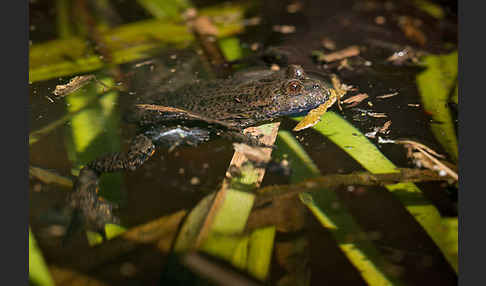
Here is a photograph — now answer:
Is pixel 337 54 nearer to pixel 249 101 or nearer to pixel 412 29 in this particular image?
pixel 412 29

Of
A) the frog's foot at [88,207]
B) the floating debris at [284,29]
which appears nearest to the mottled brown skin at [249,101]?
the frog's foot at [88,207]

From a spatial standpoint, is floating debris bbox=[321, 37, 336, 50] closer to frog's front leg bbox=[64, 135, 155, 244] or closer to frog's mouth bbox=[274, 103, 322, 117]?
frog's mouth bbox=[274, 103, 322, 117]

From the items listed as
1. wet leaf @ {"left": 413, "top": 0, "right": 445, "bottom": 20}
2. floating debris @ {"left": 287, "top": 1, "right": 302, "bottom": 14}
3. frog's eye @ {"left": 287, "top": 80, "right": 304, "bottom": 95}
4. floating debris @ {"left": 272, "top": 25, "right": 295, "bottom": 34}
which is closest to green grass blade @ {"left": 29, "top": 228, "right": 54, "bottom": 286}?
frog's eye @ {"left": 287, "top": 80, "right": 304, "bottom": 95}

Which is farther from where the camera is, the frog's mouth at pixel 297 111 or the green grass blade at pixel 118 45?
the green grass blade at pixel 118 45

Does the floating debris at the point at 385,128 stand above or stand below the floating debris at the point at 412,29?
below

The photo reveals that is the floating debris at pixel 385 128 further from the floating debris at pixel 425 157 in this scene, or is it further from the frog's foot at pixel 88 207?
the frog's foot at pixel 88 207

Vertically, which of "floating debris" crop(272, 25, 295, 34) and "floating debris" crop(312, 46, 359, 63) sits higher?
"floating debris" crop(272, 25, 295, 34)
